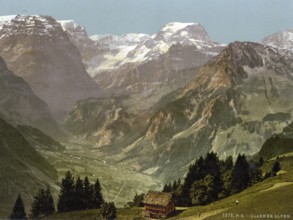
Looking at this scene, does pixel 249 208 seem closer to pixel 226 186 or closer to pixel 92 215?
pixel 226 186

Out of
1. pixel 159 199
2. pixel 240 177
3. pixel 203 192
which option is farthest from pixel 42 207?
pixel 240 177

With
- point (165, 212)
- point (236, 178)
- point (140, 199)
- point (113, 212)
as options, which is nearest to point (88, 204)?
point (140, 199)

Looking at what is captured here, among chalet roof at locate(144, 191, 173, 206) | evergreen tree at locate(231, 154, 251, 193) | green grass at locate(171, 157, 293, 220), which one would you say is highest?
evergreen tree at locate(231, 154, 251, 193)

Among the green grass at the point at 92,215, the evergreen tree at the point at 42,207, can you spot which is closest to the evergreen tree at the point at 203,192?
the green grass at the point at 92,215

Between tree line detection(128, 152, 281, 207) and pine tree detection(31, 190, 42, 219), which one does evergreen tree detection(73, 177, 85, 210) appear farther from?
tree line detection(128, 152, 281, 207)

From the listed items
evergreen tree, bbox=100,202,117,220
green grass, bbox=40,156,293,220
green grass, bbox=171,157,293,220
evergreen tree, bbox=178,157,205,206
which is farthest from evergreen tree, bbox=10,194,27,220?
green grass, bbox=171,157,293,220

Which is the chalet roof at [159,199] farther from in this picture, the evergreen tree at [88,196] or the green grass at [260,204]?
the evergreen tree at [88,196]

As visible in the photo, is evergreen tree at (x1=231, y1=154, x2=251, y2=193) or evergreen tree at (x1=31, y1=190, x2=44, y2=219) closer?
evergreen tree at (x1=231, y1=154, x2=251, y2=193)

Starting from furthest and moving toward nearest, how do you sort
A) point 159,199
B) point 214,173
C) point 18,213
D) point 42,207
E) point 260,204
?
point 214,173, point 42,207, point 18,213, point 159,199, point 260,204
